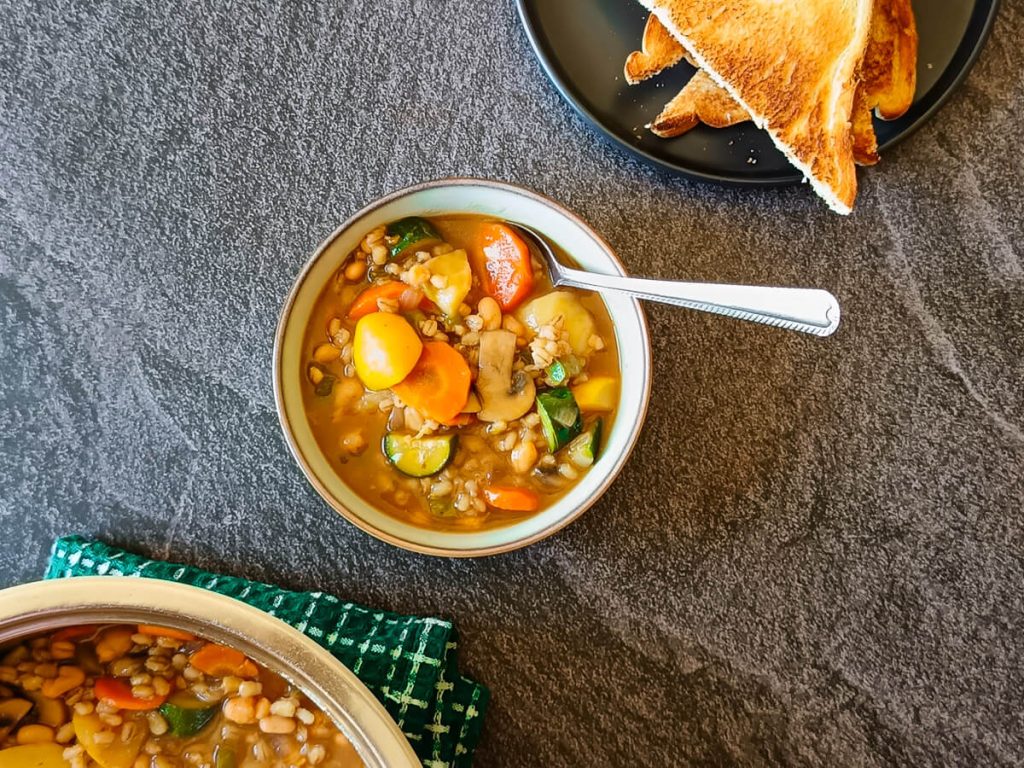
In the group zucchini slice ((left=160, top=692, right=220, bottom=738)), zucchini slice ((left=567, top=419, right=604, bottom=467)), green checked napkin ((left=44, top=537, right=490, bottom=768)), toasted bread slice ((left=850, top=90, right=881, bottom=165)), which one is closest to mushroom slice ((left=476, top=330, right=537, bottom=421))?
zucchini slice ((left=567, top=419, right=604, bottom=467))

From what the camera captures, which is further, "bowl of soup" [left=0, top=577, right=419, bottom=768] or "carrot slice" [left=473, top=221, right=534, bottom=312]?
"carrot slice" [left=473, top=221, right=534, bottom=312]

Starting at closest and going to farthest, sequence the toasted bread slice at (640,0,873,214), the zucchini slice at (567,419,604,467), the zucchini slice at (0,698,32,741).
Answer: the zucchini slice at (0,698,32,741)
the zucchini slice at (567,419,604,467)
the toasted bread slice at (640,0,873,214)

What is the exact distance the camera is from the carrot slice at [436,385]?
1.73m

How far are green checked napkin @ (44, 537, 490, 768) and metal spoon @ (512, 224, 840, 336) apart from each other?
85 centimetres

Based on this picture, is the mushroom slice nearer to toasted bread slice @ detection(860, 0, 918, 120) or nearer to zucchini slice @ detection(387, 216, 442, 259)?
zucchini slice @ detection(387, 216, 442, 259)

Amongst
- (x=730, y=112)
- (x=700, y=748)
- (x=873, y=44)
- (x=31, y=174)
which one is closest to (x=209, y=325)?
(x=31, y=174)

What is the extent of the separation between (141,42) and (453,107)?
0.75m

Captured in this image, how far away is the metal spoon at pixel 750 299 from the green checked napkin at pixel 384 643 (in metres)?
0.85

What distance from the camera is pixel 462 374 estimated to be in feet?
5.75

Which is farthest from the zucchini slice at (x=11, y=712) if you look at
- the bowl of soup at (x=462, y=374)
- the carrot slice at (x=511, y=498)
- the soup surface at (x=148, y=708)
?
the carrot slice at (x=511, y=498)

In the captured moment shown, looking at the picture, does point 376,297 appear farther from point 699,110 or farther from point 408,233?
point 699,110

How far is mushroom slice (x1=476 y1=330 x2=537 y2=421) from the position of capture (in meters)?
1.77

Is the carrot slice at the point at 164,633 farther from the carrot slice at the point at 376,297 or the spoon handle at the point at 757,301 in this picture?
the spoon handle at the point at 757,301

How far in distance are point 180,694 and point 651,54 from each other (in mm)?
1687
